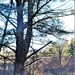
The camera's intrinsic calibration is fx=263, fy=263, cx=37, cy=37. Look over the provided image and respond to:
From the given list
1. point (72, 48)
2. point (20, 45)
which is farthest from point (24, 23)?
point (72, 48)

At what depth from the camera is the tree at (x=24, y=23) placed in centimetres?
271

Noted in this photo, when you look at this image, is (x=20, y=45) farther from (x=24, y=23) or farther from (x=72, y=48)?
(x=72, y=48)

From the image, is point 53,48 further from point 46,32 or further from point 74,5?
point 74,5

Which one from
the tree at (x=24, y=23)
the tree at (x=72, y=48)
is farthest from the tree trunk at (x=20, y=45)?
the tree at (x=72, y=48)

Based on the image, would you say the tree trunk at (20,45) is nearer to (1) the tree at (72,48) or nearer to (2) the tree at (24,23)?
(2) the tree at (24,23)

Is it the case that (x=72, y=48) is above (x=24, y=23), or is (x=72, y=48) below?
below

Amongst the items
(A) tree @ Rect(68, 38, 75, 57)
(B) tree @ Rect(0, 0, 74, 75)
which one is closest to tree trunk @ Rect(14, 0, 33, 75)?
(B) tree @ Rect(0, 0, 74, 75)

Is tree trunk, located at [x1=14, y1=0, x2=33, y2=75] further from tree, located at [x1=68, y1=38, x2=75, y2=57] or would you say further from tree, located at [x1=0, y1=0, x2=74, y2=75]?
tree, located at [x1=68, y1=38, x2=75, y2=57]

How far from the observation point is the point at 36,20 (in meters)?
2.79

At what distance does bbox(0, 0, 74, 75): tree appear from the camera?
8.90ft

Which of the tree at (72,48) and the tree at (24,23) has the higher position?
the tree at (24,23)

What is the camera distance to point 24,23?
271 centimetres

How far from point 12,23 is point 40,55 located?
0.55m

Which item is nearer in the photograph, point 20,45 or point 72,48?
point 20,45
